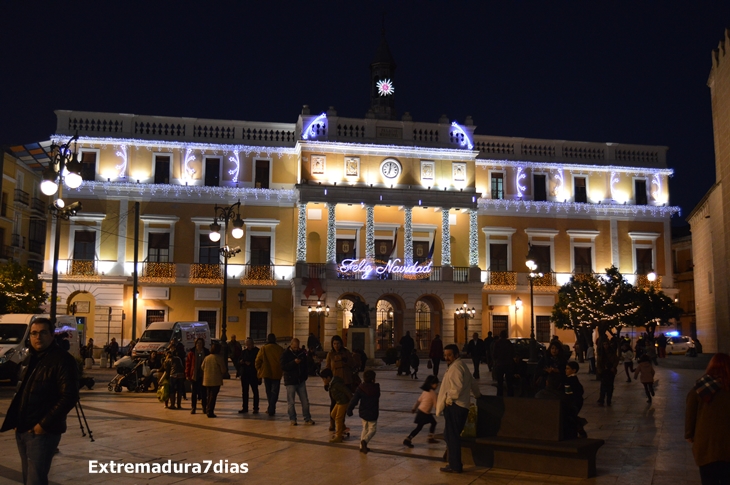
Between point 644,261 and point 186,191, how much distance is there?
26.3m

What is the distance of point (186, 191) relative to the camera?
37.5m

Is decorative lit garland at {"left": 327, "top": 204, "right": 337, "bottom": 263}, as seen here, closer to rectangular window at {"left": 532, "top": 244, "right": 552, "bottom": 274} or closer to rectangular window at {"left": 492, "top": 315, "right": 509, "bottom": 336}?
rectangular window at {"left": 492, "top": 315, "right": 509, "bottom": 336}

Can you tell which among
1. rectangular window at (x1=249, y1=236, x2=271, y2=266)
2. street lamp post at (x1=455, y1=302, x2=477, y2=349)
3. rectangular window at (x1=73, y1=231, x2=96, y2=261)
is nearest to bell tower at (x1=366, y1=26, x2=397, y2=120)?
rectangular window at (x1=249, y1=236, x2=271, y2=266)

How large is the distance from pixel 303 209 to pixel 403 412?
23432 mm

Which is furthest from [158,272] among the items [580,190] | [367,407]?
[367,407]

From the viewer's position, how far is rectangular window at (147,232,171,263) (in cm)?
3712

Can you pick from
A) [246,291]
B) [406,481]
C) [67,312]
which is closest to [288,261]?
[246,291]

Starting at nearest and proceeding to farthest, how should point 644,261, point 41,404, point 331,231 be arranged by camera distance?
point 41,404
point 331,231
point 644,261

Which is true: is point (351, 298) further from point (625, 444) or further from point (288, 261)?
point (625, 444)

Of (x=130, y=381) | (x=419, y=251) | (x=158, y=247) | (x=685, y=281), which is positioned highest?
(x=419, y=251)

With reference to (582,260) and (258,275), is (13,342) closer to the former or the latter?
(258,275)

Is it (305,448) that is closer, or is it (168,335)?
(305,448)

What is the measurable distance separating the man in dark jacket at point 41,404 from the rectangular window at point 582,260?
126ft

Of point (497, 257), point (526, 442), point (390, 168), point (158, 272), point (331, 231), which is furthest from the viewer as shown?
point (497, 257)
